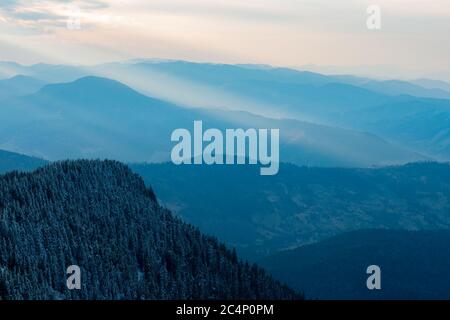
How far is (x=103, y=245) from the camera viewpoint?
341 ft

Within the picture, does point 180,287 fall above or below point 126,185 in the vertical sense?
below

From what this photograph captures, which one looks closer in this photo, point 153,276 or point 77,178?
point 153,276

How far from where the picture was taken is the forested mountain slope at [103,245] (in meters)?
87.1

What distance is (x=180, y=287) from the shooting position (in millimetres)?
107500

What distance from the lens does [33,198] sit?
10350 cm

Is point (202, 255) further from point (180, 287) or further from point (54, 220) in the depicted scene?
point (54, 220)

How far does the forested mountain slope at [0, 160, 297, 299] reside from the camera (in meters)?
87.1

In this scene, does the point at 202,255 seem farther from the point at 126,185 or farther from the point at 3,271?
the point at 3,271
